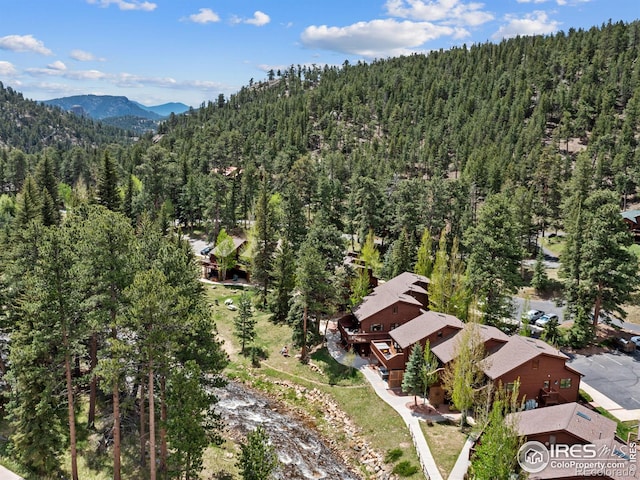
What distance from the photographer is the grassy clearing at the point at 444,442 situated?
100ft

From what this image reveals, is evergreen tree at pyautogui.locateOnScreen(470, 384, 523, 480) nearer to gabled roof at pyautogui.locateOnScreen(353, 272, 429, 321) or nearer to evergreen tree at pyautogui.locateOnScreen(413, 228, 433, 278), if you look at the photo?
gabled roof at pyautogui.locateOnScreen(353, 272, 429, 321)

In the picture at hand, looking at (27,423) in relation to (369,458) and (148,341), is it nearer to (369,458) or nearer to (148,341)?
(148,341)

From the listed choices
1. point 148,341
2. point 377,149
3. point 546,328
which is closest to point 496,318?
point 546,328

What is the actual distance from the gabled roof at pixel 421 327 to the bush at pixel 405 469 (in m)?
11.9

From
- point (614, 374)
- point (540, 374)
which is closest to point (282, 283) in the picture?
point (540, 374)

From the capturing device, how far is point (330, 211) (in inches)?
3270

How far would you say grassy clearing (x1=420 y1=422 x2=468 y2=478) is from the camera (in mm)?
30620

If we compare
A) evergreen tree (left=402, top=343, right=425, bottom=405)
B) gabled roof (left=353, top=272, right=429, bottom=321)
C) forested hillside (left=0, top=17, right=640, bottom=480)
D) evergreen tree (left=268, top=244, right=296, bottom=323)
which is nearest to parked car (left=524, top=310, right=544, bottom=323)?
forested hillside (left=0, top=17, right=640, bottom=480)

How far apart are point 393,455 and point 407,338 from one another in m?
12.4

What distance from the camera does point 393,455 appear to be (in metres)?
32.3

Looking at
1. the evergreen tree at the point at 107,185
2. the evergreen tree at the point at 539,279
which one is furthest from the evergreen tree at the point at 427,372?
the evergreen tree at the point at 107,185

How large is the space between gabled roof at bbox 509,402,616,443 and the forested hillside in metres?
15.0

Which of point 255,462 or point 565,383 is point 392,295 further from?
point 255,462

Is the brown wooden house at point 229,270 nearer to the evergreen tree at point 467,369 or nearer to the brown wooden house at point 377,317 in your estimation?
the brown wooden house at point 377,317
